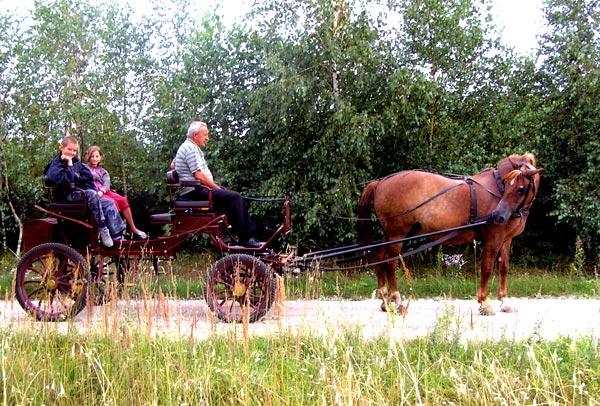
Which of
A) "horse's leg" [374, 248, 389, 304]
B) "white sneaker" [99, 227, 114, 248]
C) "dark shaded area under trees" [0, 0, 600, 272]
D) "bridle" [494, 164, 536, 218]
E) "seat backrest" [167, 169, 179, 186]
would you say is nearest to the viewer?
"white sneaker" [99, 227, 114, 248]

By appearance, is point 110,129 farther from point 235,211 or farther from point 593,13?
point 593,13

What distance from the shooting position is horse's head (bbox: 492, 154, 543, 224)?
687cm

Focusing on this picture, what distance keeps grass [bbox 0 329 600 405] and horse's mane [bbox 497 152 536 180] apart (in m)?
2.74

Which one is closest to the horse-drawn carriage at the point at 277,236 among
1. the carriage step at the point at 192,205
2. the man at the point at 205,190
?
the carriage step at the point at 192,205

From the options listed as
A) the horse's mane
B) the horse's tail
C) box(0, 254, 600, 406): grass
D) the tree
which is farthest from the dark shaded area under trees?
box(0, 254, 600, 406): grass

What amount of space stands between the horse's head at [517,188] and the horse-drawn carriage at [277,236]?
0.01 metres

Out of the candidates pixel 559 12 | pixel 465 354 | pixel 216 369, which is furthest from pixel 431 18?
pixel 216 369

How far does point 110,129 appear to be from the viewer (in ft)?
50.2

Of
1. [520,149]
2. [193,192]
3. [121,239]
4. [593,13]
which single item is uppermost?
[593,13]

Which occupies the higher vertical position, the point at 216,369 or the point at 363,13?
the point at 363,13

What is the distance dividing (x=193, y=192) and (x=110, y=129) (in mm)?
9563

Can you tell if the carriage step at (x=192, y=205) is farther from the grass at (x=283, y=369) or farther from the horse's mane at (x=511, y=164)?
the horse's mane at (x=511, y=164)

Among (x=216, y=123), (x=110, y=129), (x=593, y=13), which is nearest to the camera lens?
(x=593, y=13)

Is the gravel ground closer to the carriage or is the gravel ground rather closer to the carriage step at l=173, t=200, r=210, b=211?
the carriage
